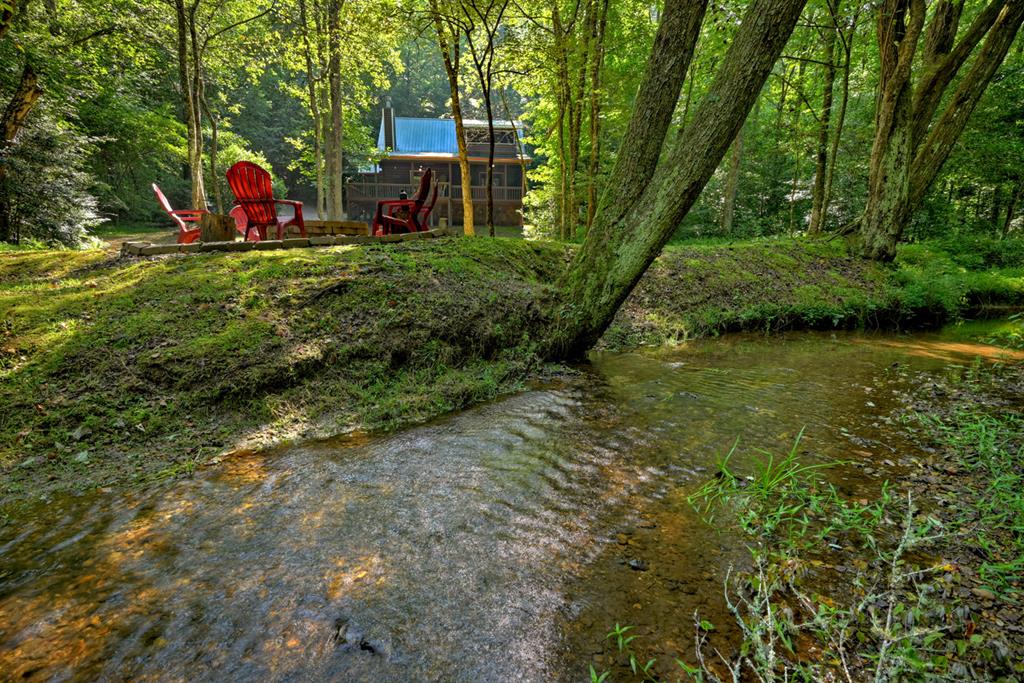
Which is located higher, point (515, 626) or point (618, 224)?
point (618, 224)

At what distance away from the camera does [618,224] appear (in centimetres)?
411

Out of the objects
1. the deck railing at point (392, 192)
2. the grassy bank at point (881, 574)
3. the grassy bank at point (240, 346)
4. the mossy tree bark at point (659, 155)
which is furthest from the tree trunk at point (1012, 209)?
the deck railing at point (392, 192)

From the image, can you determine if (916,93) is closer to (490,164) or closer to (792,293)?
(792,293)

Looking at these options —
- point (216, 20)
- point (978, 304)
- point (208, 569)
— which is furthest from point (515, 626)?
point (216, 20)

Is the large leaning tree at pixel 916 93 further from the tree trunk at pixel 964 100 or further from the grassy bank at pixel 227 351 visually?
the grassy bank at pixel 227 351

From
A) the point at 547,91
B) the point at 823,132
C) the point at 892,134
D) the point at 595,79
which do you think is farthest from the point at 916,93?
the point at 547,91

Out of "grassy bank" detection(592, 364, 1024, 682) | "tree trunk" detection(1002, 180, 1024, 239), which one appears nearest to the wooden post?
"grassy bank" detection(592, 364, 1024, 682)

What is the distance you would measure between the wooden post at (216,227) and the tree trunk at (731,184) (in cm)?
1283

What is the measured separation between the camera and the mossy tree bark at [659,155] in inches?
138

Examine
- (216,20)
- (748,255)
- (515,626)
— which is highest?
(216,20)

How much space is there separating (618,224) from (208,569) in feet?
12.0

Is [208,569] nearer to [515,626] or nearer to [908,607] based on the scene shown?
[515,626]

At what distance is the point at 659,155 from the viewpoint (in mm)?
4066

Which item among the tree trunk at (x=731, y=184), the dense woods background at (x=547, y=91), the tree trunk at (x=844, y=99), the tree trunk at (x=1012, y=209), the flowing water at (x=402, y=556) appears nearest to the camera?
the flowing water at (x=402, y=556)
